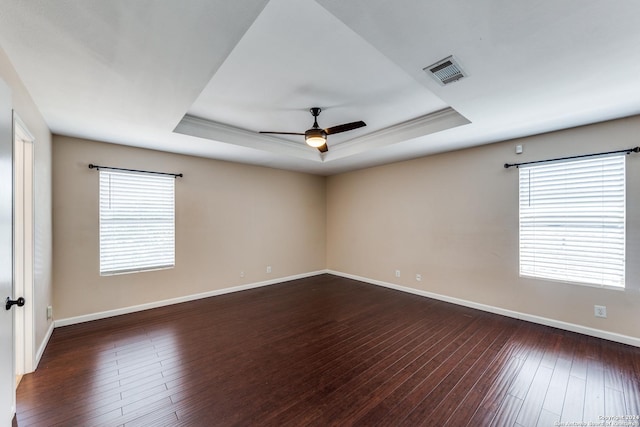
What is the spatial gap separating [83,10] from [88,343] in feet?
10.9

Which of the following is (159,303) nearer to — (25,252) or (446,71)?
(25,252)

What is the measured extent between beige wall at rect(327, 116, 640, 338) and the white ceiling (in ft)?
1.28

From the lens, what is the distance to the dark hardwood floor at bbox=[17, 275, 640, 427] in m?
Answer: 1.92

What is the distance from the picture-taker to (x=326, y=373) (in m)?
2.41

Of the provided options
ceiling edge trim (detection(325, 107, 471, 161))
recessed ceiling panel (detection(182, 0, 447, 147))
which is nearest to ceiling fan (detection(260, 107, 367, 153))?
recessed ceiling panel (detection(182, 0, 447, 147))

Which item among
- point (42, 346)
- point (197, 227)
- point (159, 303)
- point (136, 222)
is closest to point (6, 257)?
point (42, 346)

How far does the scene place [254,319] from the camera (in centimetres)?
371

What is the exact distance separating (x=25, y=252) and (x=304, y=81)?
3.06 meters

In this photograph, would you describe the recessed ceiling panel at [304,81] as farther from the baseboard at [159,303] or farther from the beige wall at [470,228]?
the baseboard at [159,303]

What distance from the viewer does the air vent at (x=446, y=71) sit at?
195 centimetres

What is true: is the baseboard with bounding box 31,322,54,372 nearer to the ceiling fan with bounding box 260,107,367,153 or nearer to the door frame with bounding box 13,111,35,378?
the door frame with bounding box 13,111,35,378

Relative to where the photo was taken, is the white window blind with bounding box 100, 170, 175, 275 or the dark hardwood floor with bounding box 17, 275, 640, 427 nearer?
A: the dark hardwood floor with bounding box 17, 275, 640, 427

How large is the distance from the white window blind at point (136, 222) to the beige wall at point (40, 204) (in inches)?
24.1

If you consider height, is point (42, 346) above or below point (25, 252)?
below
